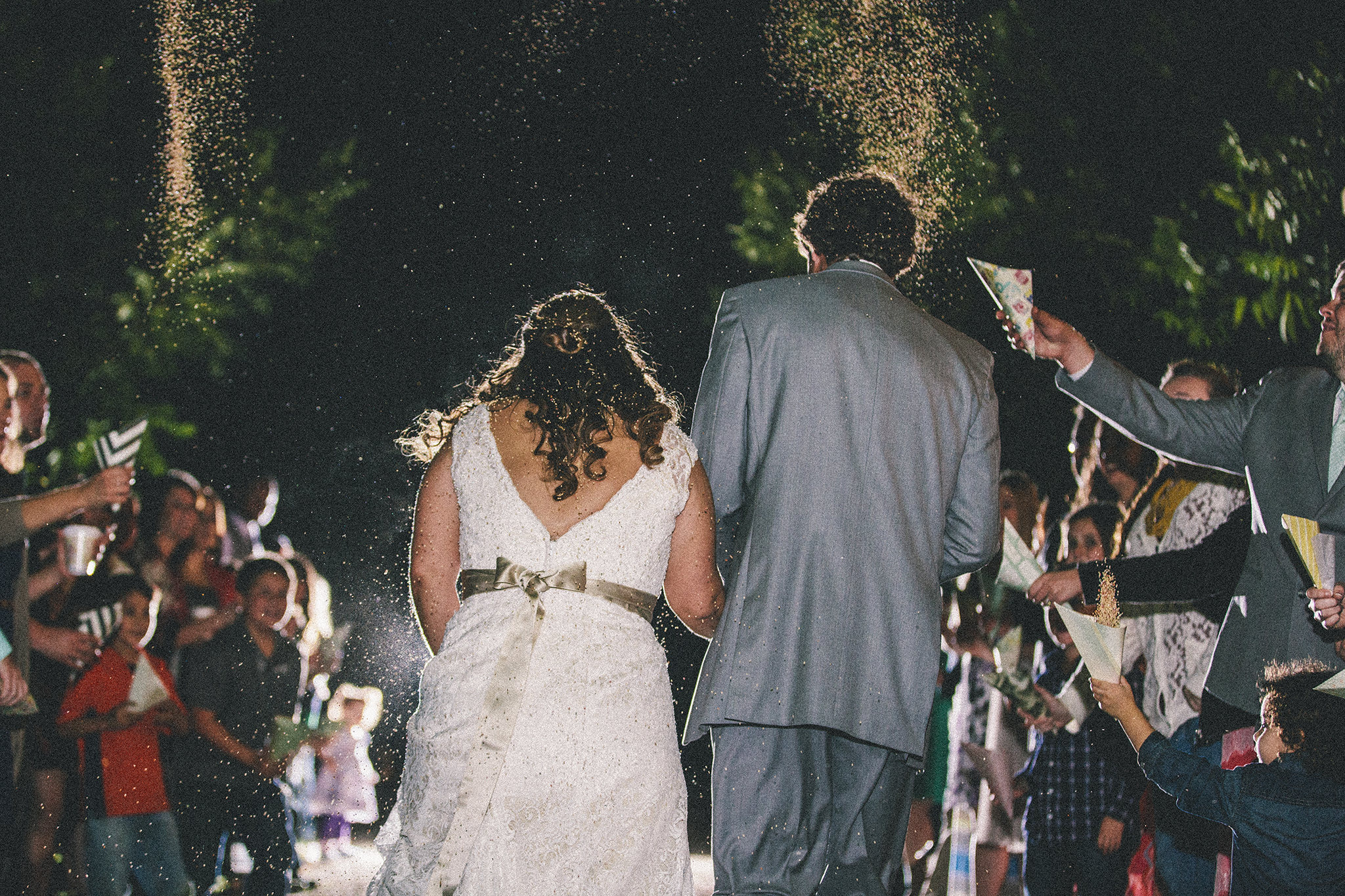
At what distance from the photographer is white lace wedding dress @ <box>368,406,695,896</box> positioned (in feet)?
8.27

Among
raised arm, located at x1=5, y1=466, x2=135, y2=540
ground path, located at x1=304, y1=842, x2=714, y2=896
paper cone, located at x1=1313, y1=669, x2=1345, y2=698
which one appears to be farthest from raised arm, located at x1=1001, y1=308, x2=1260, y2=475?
raised arm, located at x1=5, y1=466, x2=135, y2=540

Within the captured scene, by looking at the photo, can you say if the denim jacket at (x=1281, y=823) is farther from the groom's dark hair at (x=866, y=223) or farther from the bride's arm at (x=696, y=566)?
the groom's dark hair at (x=866, y=223)

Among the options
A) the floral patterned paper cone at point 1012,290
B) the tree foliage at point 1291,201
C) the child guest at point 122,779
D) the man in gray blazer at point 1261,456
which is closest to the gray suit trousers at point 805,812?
the man in gray blazer at point 1261,456

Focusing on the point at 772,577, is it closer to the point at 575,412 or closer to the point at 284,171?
the point at 575,412

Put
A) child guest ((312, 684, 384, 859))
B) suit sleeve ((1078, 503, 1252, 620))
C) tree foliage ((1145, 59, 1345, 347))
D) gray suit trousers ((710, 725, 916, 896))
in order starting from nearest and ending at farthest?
gray suit trousers ((710, 725, 916, 896)), suit sleeve ((1078, 503, 1252, 620)), child guest ((312, 684, 384, 859)), tree foliage ((1145, 59, 1345, 347))

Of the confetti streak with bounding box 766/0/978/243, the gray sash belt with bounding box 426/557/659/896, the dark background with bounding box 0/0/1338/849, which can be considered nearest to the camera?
the gray sash belt with bounding box 426/557/659/896

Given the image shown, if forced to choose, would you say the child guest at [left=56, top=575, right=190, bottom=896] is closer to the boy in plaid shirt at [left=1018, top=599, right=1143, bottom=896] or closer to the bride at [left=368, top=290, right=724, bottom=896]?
the bride at [left=368, top=290, right=724, bottom=896]

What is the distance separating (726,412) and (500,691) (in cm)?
79

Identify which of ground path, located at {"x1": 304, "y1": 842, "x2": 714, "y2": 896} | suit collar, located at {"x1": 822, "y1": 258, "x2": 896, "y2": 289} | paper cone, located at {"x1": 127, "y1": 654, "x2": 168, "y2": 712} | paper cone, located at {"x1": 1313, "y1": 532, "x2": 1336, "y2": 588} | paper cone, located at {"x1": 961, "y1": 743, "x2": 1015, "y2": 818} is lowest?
ground path, located at {"x1": 304, "y1": 842, "x2": 714, "y2": 896}

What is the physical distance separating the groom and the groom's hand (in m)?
0.81

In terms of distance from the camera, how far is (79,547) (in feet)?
15.4

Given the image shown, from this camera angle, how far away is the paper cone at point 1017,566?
12.0 feet

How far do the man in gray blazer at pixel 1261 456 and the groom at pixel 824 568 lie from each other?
0.91 m

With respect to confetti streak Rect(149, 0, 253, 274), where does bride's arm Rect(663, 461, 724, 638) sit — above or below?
below
